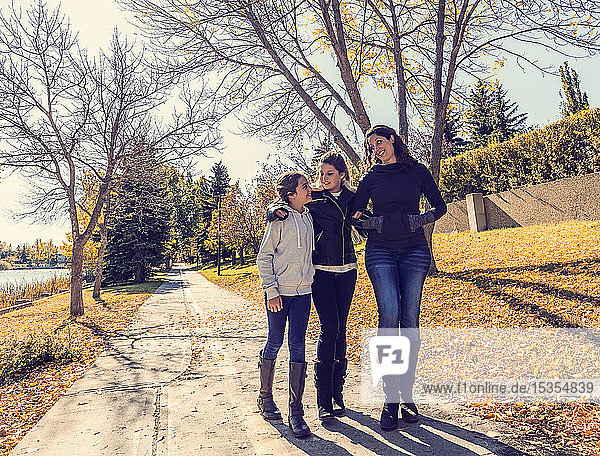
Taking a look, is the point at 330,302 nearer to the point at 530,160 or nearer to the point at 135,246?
the point at 530,160

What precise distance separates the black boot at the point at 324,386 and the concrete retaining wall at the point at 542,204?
1126 centimetres

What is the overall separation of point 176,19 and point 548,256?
32.2 feet

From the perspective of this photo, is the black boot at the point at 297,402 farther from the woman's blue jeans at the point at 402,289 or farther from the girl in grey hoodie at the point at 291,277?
the woman's blue jeans at the point at 402,289

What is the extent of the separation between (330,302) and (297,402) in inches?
32.1

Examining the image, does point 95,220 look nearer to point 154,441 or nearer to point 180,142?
point 180,142

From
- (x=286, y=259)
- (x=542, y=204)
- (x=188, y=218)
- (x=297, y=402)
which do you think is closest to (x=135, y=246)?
(x=542, y=204)

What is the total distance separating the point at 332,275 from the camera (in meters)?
3.83

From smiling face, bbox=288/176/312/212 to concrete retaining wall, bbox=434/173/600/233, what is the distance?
11155 millimetres

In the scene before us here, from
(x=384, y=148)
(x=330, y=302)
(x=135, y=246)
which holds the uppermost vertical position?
(x=135, y=246)

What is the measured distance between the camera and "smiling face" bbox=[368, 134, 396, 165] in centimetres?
380

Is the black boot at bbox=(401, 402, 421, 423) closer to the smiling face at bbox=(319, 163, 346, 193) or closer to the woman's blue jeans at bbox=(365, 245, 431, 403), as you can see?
the woman's blue jeans at bbox=(365, 245, 431, 403)

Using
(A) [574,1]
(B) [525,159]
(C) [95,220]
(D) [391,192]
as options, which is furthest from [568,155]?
(C) [95,220]

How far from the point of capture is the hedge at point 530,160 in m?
13.1

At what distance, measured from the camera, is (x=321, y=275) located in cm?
382
